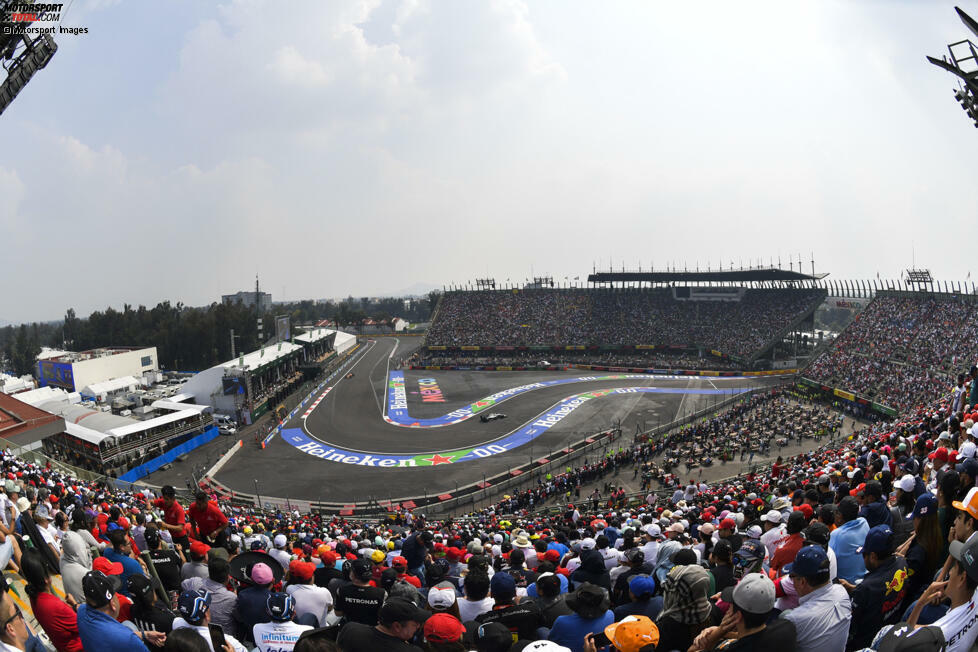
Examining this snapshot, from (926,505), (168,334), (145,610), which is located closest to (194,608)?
(145,610)

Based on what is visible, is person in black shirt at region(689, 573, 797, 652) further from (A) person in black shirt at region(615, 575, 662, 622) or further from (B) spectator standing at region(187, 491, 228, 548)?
(B) spectator standing at region(187, 491, 228, 548)

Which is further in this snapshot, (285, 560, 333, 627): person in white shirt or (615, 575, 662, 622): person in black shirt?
(285, 560, 333, 627): person in white shirt

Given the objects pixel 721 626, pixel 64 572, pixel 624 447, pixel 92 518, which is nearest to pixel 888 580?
pixel 721 626

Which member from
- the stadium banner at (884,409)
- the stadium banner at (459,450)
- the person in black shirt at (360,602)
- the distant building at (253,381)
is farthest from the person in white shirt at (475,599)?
the distant building at (253,381)

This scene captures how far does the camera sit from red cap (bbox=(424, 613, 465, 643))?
3.67m

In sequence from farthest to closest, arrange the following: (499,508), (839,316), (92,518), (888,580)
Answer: (839,316)
(499,508)
(92,518)
(888,580)

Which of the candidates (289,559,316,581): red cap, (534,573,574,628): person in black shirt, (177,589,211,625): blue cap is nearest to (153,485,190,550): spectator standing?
(289,559,316,581): red cap

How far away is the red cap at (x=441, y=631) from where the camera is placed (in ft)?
12.0

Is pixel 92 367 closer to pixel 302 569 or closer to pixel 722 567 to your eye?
pixel 302 569

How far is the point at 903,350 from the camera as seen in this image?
3919 centimetres

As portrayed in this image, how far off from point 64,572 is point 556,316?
67177 millimetres

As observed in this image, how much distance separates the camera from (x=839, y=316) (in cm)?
13988

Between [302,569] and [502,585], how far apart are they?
2.17 metres

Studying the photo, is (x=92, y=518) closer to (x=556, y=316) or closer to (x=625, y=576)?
(x=625, y=576)
